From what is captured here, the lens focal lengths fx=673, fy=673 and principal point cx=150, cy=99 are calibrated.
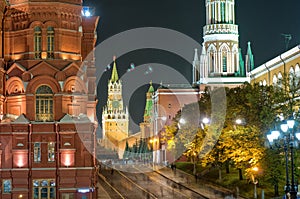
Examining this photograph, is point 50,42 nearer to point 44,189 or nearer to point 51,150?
point 51,150

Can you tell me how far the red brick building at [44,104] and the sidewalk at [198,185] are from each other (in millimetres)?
14638

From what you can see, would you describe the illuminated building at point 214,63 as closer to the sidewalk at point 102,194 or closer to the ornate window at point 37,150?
the sidewalk at point 102,194

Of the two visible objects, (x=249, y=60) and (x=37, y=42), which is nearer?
(x=37, y=42)

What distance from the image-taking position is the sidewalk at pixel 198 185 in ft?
214

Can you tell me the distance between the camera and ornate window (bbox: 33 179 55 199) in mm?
54375

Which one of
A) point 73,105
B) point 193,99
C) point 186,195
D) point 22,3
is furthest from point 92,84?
point 193,99

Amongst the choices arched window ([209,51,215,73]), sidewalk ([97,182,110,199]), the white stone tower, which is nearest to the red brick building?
sidewalk ([97,182,110,199])

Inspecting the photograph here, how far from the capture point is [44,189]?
179 feet

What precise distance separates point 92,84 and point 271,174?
18338mm

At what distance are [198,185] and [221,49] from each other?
54361 mm

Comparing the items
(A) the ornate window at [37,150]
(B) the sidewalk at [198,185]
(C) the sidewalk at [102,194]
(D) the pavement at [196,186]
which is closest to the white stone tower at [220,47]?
(B) the sidewalk at [198,185]

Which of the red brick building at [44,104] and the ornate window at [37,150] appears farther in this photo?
the ornate window at [37,150]

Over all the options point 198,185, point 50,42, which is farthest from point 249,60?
point 50,42

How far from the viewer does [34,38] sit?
57.9 metres
